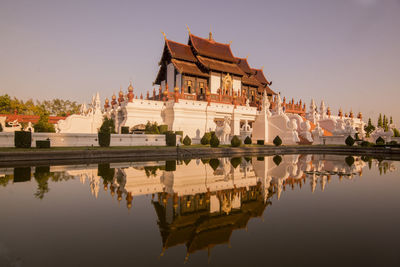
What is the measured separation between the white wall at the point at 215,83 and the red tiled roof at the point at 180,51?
3315 millimetres

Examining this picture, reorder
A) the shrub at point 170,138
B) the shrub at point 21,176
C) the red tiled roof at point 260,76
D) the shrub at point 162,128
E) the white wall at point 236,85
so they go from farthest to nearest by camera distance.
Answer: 1. the red tiled roof at point 260,76
2. the white wall at point 236,85
3. the shrub at point 162,128
4. the shrub at point 170,138
5. the shrub at point 21,176

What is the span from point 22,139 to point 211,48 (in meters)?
26.5

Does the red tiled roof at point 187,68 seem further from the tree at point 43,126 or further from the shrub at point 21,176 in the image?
the shrub at point 21,176

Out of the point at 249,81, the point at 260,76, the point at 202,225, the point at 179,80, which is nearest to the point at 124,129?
the point at 179,80

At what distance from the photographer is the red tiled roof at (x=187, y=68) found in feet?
98.1

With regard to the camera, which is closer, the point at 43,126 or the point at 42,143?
the point at 42,143

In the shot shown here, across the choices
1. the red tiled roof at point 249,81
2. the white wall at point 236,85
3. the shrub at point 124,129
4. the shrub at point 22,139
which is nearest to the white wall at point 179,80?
the white wall at point 236,85

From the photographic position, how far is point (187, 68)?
30.7 meters

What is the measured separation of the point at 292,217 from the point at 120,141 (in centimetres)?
1760

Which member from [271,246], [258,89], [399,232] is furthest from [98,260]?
[258,89]

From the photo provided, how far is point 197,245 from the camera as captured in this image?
3.82 m

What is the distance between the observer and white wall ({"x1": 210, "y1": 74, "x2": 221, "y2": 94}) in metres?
32.1

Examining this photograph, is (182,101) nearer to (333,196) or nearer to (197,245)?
(333,196)

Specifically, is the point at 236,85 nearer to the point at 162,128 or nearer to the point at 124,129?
the point at 162,128
